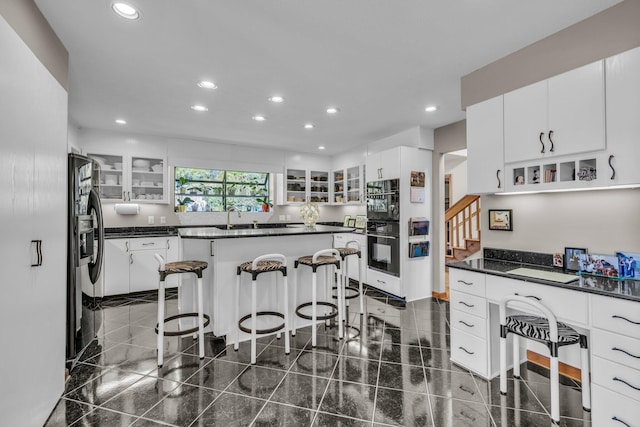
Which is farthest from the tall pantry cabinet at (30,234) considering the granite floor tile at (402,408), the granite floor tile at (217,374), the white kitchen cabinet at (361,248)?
the white kitchen cabinet at (361,248)

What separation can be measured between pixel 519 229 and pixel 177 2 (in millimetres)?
3191

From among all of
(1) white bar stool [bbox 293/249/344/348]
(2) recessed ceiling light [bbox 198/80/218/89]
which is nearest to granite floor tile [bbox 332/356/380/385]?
(1) white bar stool [bbox 293/249/344/348]

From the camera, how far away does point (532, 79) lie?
235cm

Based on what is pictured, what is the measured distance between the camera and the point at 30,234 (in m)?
1.68

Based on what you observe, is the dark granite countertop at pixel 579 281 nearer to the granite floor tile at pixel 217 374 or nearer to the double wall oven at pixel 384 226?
the double wall oven at pixel 384 226

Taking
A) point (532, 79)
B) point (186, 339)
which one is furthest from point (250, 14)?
point (186, 339)

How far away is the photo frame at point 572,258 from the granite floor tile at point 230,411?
2.53 m

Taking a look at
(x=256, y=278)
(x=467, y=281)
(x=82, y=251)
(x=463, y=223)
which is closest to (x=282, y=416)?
(x=256, y=278)

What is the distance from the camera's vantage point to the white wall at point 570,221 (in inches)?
80.1

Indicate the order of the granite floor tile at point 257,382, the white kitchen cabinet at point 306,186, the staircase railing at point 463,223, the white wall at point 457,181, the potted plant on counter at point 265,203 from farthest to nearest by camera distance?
the white wall at point 457,181 < the white kitchen cabinet at point 306,186 < the potted plant on counter at point 265,203 < the staircase railing at point 463,223 < the granite floor tile at point 257,382

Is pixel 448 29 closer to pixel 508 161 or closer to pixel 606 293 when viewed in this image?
pixel 508 161

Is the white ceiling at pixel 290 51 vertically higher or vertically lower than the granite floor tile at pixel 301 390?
higher

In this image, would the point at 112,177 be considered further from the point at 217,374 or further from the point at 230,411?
the point at 230,411

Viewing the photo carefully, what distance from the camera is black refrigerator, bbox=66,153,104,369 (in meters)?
2.48
